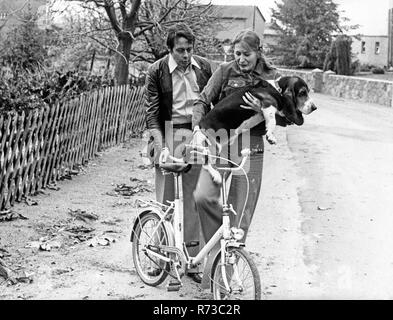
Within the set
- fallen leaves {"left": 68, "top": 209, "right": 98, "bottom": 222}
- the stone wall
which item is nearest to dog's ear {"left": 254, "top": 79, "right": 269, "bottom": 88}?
fallen leaves {"left": 68, "top": 209, "right": 98, "bottom": 222}

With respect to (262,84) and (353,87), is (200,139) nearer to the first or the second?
(262,84)

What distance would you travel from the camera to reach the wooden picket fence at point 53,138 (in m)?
8.13

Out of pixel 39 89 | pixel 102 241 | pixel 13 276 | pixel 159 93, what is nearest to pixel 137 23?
pixel 39 89

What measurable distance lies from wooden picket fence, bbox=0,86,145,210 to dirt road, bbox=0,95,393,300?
0.71 feet

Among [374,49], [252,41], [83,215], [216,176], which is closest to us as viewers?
[216,176]

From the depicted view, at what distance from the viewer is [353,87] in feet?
103

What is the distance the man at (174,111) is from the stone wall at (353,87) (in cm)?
2229

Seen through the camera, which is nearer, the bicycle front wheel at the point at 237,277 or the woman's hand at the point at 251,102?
the bicycle front wheel at the point at 237,277

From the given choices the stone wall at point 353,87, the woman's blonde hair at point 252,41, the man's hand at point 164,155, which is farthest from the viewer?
the stone wall at point 353,87

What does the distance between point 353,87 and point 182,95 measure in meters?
27.0

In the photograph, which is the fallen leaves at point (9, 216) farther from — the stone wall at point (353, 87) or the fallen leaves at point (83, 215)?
the stone wall at point (353, 87)

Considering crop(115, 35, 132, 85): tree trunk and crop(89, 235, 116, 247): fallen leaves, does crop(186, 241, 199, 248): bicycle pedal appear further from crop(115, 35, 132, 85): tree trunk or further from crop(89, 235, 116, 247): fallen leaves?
crop(115, 35, 132, 85): tree trunk

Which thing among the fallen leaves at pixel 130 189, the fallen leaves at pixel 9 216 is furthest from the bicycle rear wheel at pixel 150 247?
the fallen leaves at pixel 130 189
